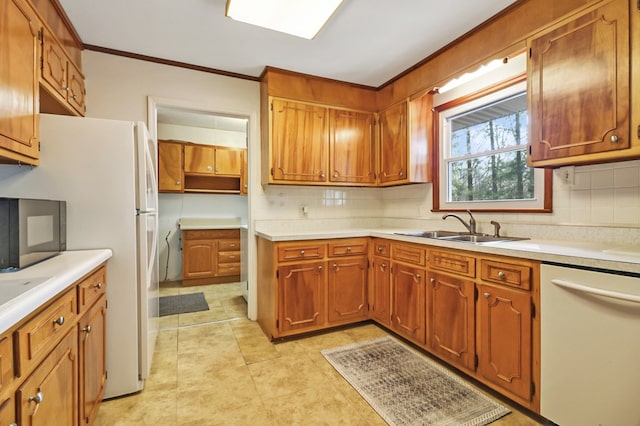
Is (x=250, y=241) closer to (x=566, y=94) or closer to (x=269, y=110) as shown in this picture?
(x=269, y=110)

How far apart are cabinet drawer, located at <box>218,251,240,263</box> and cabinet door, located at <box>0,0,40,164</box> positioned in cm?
299

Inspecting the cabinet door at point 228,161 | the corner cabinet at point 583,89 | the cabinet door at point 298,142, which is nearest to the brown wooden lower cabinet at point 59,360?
the cabinet door at point 298,142

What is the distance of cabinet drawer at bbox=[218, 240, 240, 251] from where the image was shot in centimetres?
443

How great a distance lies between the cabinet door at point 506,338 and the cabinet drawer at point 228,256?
11.5ft

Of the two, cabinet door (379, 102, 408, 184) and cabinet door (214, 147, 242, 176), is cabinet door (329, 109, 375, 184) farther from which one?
cabinet door (214, 147, 242, 176)

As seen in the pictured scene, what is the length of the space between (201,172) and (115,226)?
297 centimetres

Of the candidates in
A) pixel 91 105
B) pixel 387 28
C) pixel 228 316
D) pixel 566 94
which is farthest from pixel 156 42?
pixel 566 94

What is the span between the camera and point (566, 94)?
1657 mm

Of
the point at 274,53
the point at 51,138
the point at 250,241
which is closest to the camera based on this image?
the point at 51,138

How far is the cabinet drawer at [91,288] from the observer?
1341 millimetres

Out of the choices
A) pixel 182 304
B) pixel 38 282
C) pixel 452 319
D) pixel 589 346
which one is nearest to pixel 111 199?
pixel 38 282

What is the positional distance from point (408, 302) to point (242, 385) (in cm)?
136

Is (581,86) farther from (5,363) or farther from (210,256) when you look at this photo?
(210,256)

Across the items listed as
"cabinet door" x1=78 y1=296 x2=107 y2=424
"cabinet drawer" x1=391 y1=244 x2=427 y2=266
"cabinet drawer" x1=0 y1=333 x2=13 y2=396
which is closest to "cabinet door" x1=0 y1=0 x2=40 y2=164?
"cabinet door" x1=78 y1=296 x2=107 y2=424
